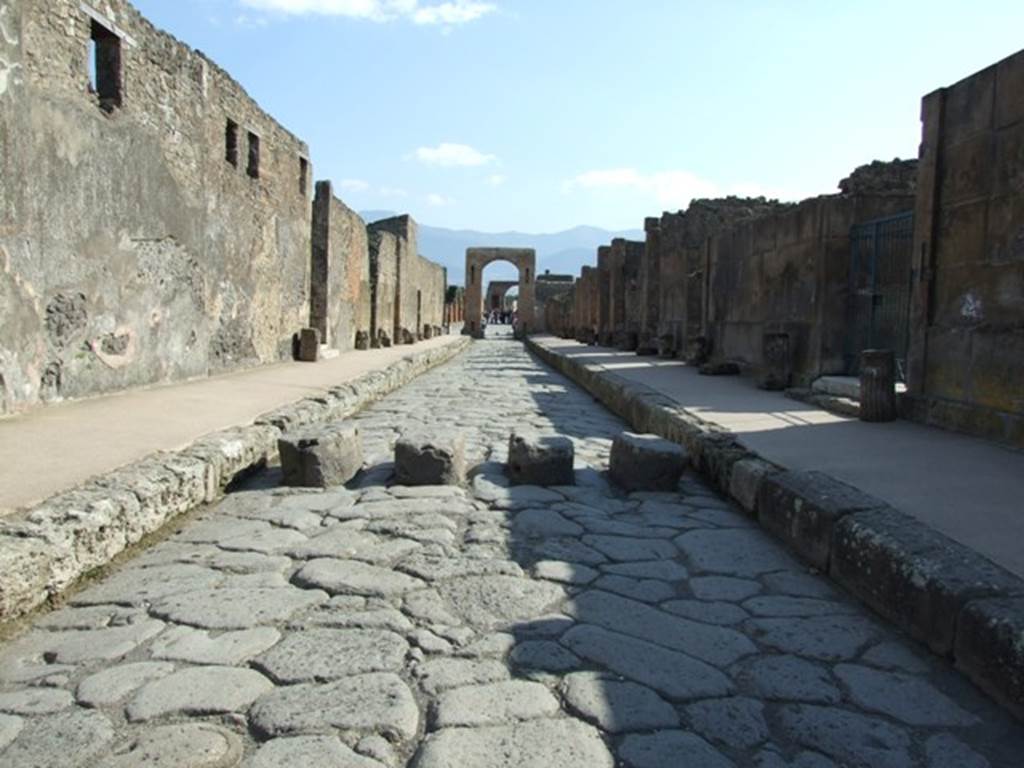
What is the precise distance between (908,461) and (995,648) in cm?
235

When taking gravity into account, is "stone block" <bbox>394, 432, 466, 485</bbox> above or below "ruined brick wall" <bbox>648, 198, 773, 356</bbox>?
below

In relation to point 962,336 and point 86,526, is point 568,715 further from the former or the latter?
point 962,336

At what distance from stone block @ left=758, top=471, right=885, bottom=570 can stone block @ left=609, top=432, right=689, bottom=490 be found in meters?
0.74

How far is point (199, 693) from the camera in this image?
220 centimetres

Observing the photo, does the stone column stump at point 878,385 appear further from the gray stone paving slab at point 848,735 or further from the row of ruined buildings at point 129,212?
the row of ruined buildings at point 129,212

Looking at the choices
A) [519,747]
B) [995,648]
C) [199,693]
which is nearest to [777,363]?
[995,648]

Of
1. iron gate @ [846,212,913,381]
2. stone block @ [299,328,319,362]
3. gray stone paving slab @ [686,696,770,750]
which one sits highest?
iron gate @ [846,212,913,381]

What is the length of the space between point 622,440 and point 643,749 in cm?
301

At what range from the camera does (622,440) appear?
4.93 meters

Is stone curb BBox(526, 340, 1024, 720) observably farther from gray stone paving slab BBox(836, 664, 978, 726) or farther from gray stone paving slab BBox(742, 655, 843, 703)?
gray stone paving slab BBox(742, 655, 843, 703)

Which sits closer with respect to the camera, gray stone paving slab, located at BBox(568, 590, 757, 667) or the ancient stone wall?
gray stone paving slab, located at BBox(568, 590, 757, 667)

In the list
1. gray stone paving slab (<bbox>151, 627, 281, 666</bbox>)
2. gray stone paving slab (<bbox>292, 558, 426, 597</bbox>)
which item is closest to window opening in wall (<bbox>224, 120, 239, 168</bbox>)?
gray stone paving slab (<bbox>292, 558, 426, 597</bbox>)

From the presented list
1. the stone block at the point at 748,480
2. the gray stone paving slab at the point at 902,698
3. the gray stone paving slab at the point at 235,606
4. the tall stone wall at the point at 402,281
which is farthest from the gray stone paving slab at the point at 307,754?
the tall stone wall at the point at 402,281

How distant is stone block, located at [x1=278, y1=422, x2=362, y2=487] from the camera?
471 centimetres
